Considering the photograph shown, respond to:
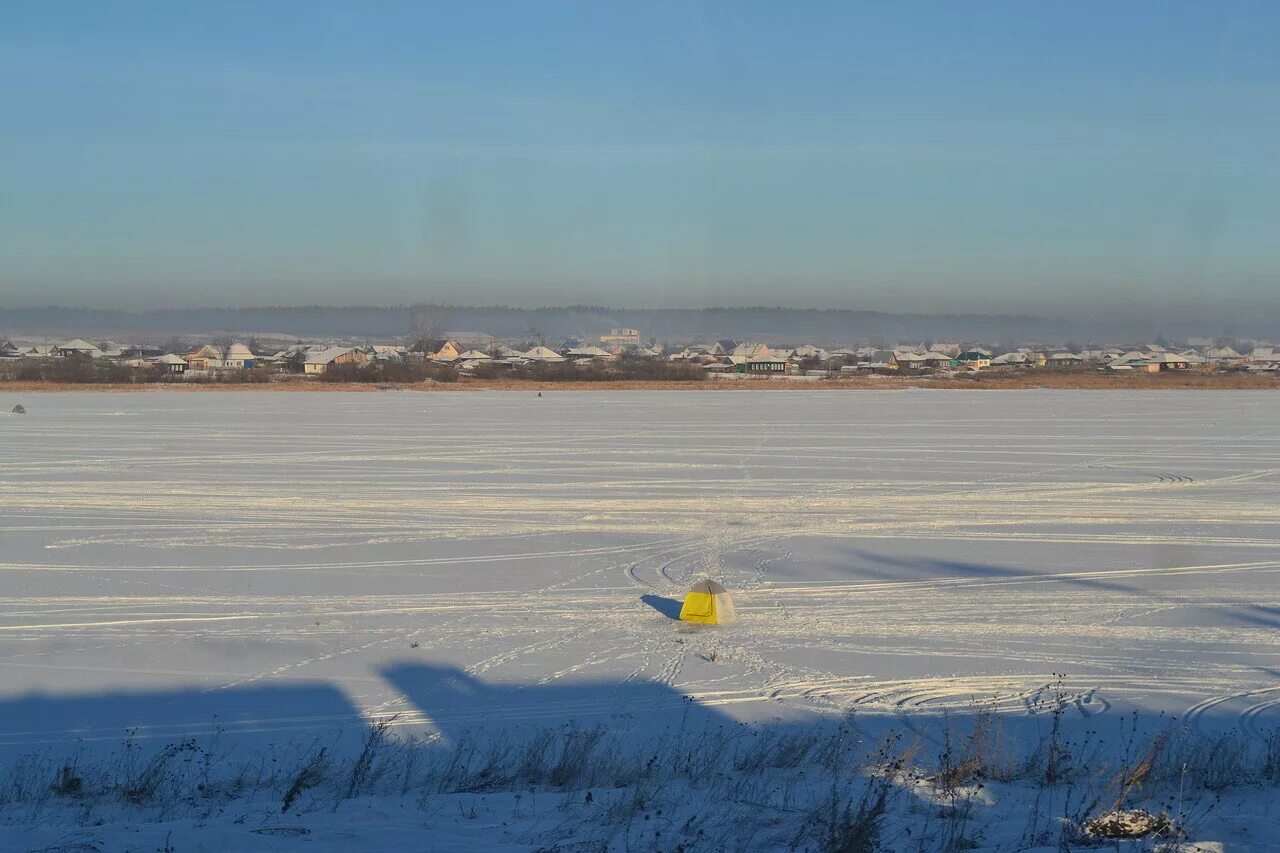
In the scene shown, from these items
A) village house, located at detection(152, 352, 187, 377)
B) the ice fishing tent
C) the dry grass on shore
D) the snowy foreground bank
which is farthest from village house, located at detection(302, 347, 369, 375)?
the ice fishing tent

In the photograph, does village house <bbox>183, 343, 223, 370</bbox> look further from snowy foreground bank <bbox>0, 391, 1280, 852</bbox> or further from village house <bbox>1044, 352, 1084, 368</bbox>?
village house <bbox>1044, 352, 1084, 368</bbox>

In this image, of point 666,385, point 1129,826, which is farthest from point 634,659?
point 666,385

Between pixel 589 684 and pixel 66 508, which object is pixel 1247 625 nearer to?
pixel 589 684

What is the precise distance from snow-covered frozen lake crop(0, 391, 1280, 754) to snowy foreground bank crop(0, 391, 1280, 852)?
0.18 ft

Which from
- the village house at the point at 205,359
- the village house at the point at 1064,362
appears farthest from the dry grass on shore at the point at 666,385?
the village house at the point at 1064,362

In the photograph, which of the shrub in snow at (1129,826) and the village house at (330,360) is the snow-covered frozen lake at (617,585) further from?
the village house at (330,360)

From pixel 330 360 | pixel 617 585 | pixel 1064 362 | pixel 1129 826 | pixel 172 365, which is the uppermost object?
pixel 1064 362

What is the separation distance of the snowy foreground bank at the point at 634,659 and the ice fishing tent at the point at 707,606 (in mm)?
237

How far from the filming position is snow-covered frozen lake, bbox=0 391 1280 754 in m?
8.54

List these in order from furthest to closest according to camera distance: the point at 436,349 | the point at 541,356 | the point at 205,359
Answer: the point at 436,349 < the point at 541,356 < the point at 205,359

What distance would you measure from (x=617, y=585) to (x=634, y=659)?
283 centimetres

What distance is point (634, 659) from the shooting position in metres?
9.52

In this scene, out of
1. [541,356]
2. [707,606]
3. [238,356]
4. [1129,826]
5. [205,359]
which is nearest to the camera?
[1129,826]

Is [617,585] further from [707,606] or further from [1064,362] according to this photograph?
[1064,362]
